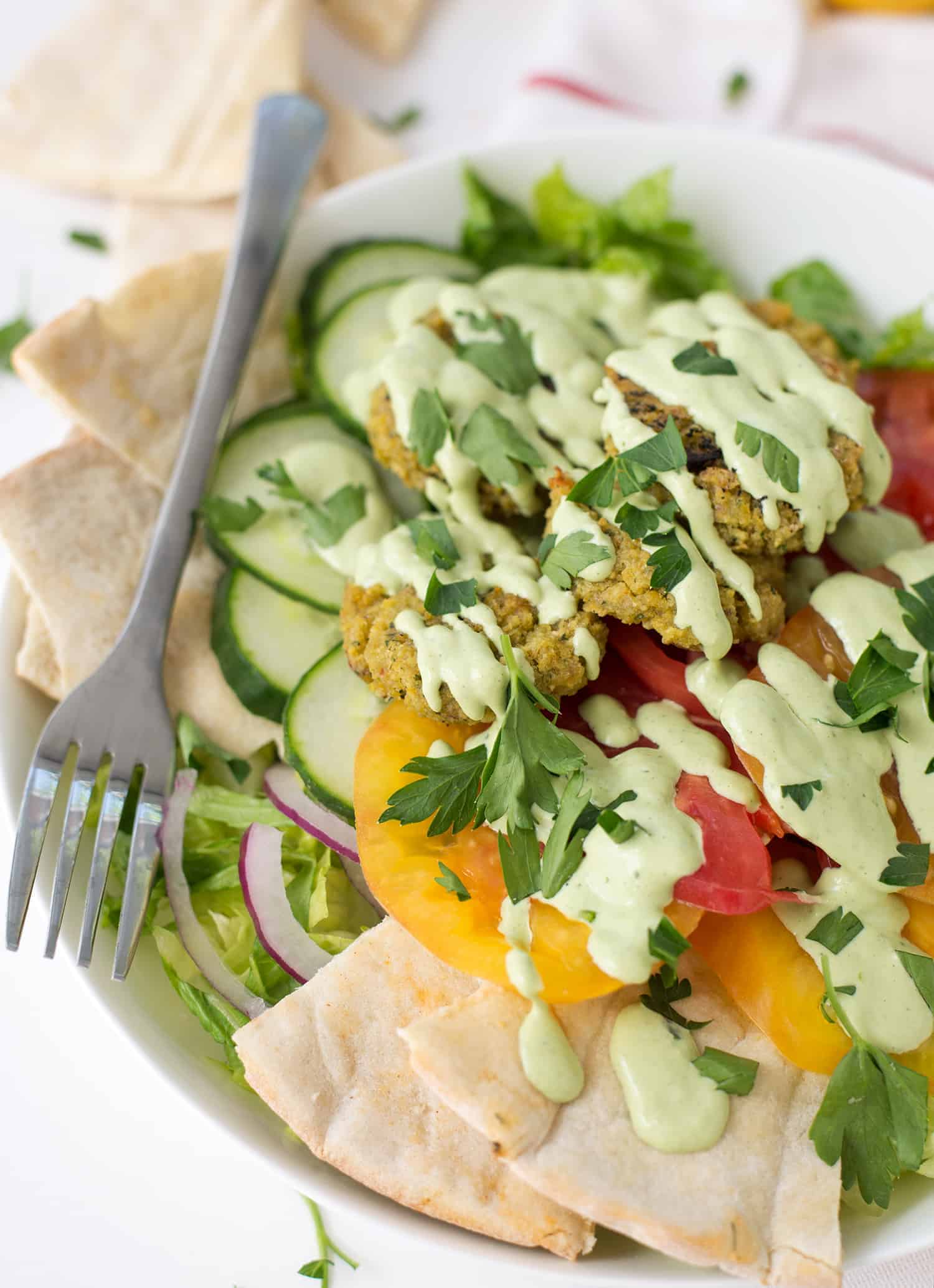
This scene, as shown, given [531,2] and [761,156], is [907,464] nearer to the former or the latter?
[761,156]

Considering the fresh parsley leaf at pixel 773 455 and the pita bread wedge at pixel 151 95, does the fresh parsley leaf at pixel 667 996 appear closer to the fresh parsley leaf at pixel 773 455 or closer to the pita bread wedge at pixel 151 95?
the fresh parsley leaf at pixel 773 455

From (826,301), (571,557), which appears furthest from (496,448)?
(826,301)

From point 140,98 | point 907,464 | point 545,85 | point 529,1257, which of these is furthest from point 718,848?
point 140,98

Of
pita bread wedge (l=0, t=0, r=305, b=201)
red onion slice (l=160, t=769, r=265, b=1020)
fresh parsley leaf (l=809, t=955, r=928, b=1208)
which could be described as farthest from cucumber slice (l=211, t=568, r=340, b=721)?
pita bread wedge (l=0, t=0, r=305, b=201)

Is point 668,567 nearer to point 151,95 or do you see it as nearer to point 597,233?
point 597,233

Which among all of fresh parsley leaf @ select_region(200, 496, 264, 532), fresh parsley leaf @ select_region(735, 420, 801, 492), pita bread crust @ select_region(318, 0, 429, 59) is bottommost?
fresh parsley leaf @ select_region(200, 496, 264, 532)

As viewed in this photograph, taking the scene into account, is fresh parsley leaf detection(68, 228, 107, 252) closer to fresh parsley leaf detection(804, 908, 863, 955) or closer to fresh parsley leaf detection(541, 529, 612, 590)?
fresh parsley leaf detection(541, 529, 612, 590)
